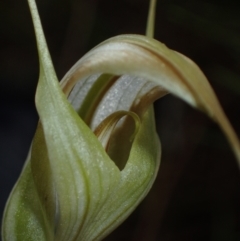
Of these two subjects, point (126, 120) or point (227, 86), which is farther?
point (227, 86)

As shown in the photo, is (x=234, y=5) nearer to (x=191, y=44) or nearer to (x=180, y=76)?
(x=191, y=44)

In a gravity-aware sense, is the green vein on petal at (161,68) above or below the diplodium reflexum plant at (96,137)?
above

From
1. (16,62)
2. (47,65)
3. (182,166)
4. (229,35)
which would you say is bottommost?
(182,166)

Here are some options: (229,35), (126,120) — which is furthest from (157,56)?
(229,35)

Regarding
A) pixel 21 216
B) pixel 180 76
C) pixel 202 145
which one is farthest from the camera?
pixel 202 145

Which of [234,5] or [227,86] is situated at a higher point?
[234,5]

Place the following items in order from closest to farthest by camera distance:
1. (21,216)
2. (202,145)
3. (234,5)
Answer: (21,216) < (234,5) < (202,145)

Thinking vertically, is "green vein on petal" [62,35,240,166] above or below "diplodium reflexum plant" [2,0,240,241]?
above
